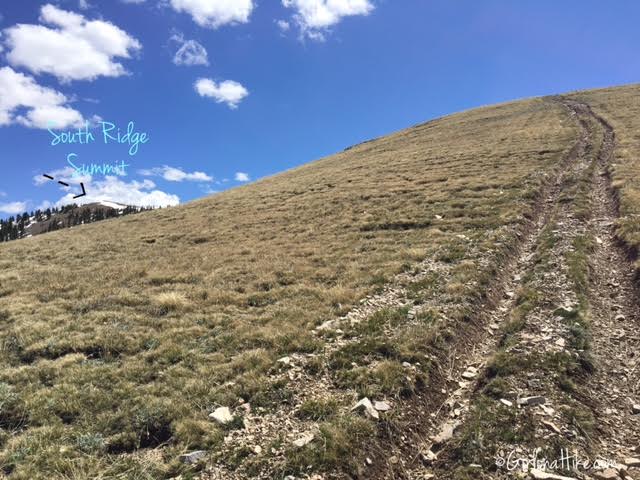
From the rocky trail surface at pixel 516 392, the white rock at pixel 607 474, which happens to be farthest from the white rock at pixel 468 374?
the white rock at pixel 607 474

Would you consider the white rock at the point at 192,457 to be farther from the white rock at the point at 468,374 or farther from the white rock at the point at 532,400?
the white rock at the point at 532,400

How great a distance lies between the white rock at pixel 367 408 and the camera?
25.1ft

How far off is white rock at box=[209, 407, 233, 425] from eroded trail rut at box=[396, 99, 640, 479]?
3.27m

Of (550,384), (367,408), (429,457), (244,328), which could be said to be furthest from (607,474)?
(244,328)

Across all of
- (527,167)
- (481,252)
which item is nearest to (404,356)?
(481,252)

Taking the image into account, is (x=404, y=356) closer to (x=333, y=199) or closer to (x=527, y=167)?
(x=333, y=199)

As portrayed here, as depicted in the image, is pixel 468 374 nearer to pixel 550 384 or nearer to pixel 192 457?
pixel 550 384

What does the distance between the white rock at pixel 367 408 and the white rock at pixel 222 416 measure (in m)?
2.47

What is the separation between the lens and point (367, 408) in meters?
7.83

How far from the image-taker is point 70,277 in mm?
20078

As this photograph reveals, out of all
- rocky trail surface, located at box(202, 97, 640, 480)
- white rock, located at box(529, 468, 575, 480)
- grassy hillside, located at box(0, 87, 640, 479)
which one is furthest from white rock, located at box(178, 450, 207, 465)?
white rock, located at box(529, 468, 575, 480)

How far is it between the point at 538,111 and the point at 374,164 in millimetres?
36431

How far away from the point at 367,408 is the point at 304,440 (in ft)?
4.49

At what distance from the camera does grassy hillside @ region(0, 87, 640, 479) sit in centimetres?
748
